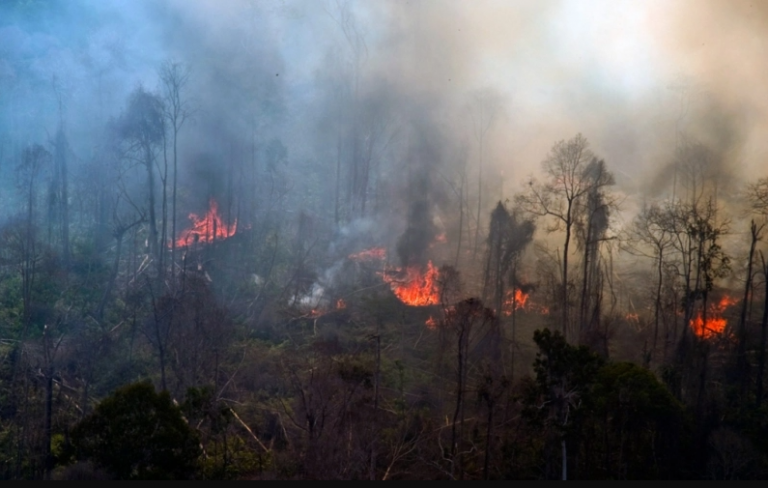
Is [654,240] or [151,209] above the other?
[151,209]

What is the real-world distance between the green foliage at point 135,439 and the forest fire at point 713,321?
24.2m

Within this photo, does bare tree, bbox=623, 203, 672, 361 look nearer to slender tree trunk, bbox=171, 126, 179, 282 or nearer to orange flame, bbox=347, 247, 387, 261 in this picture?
orange flame, bbox=347, 247, 387, 261

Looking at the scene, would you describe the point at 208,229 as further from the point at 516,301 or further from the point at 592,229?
the point at 592,229

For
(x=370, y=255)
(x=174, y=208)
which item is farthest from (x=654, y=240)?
(x=174, y=208)

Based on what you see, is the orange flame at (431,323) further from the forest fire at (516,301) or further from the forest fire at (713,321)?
the forest fire at (713,321)

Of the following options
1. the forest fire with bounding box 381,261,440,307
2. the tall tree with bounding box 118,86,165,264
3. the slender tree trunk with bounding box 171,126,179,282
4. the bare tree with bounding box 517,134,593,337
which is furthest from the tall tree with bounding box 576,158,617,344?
the tall tree with bounding box 118,86,165,264

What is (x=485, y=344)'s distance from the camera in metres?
28.2

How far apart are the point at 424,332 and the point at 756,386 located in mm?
14916

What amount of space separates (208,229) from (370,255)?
9.82 m

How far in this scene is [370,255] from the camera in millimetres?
35750

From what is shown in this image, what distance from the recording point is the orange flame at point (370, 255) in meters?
35.4

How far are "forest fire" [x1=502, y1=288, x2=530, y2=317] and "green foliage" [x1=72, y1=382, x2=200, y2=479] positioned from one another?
1923 centimetres

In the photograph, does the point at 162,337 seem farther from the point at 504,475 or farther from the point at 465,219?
→ the point at 465,219

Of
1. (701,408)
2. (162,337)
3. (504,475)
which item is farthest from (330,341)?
(701,408)
